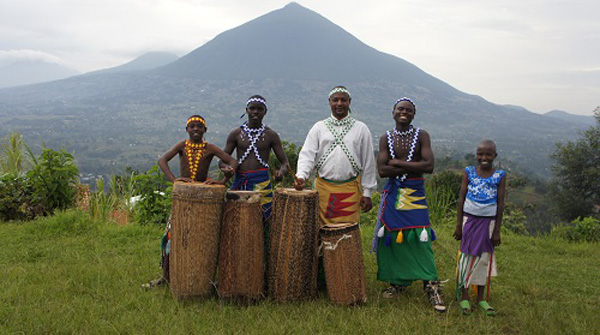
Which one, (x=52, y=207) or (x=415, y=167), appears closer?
(x=415, y=167)

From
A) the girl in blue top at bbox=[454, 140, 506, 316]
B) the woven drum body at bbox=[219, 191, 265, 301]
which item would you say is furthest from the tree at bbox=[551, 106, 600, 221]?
the woven drum body at bbox=[219, 191, 265, 301]

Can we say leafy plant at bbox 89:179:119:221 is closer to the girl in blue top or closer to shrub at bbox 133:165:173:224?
shrub at bbox 133:165:173:224

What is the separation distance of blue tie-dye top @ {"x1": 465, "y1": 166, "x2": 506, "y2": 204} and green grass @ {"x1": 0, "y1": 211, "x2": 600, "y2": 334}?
1.04 metres

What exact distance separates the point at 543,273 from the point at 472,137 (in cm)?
17029

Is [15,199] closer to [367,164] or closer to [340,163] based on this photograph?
[340,163]

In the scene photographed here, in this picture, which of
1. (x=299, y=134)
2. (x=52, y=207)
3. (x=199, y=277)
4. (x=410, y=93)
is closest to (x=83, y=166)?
(x=299, y=134)

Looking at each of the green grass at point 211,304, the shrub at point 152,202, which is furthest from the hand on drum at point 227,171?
the shrub at point 152,202

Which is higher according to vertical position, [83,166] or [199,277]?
[199,277]

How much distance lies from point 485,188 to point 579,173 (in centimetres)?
3064

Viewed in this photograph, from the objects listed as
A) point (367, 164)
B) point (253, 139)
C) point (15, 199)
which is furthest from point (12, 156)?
point (367, 164)

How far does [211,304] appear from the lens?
12.8ft

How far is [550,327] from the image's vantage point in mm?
3518

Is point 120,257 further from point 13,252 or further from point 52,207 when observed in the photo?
point 52,207

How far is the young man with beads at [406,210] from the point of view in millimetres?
4254
